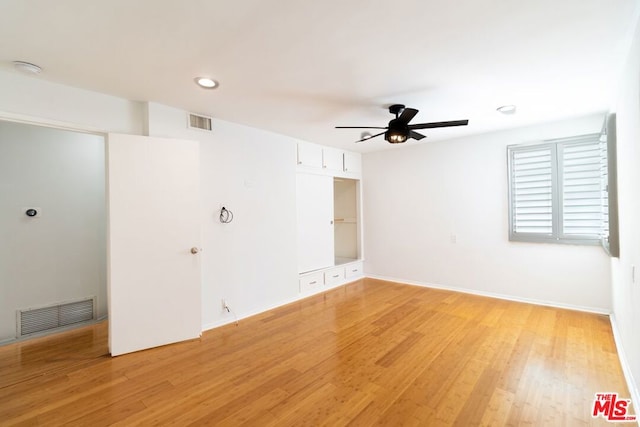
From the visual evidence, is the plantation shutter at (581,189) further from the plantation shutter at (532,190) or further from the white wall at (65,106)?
the white wall at (65,106)

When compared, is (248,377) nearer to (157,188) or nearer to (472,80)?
(157,188)

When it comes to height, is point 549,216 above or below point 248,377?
above

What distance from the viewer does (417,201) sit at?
5215 millimetres

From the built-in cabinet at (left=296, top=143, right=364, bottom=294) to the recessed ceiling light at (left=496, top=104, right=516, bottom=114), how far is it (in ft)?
8.71

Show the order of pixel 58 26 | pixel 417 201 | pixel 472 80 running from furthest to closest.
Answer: pixel 417 201, pixel 472 80, pixel 58 26

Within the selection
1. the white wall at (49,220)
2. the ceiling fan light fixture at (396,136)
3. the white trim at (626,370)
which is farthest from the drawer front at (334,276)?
the white trim at (626,370)

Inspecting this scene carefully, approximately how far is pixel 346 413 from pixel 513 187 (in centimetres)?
394

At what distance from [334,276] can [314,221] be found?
111 centimetres

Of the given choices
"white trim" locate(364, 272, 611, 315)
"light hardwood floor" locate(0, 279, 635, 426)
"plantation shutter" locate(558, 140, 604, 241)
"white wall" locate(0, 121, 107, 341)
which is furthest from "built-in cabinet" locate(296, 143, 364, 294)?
"plantation shutter" locate(558, 140, 604, 241)

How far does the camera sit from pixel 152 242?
9.73 ft

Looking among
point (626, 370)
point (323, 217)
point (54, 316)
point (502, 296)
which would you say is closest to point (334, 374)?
point (626, 370)

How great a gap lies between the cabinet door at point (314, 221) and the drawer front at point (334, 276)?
0.46 feet

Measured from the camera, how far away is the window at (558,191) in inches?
144

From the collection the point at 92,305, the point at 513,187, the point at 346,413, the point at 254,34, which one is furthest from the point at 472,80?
the point at 92,305
